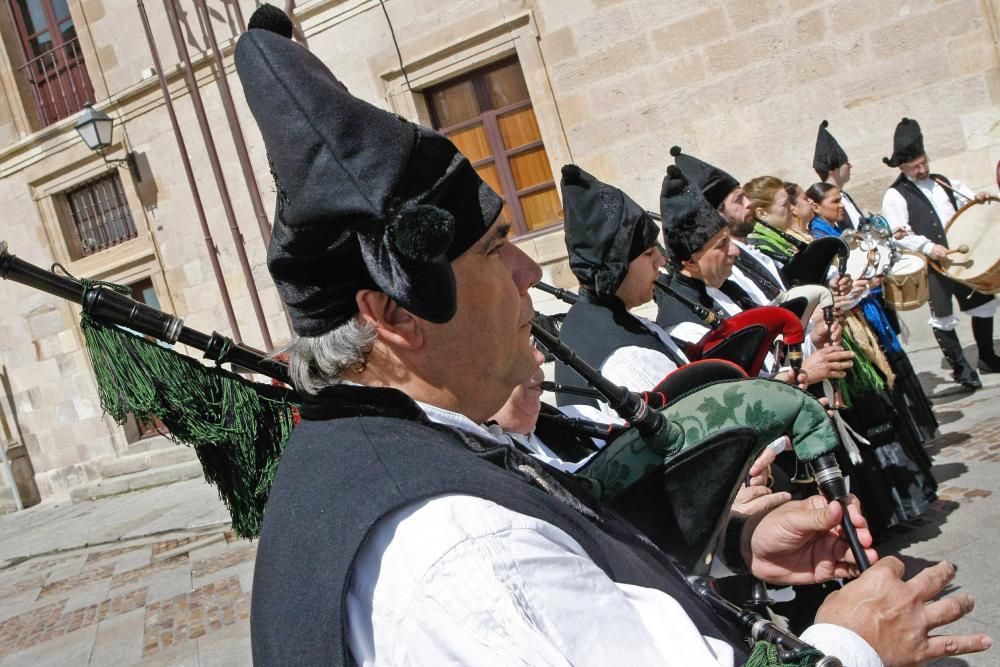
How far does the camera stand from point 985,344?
21.7 ft

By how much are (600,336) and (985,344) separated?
5118 mm

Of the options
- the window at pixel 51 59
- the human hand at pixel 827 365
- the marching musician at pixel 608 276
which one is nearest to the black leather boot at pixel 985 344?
the human hand at pixel 827 365

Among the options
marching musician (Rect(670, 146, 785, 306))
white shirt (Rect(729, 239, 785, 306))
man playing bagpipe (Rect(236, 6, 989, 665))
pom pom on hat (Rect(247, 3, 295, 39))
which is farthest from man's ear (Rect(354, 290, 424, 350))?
marching musician (Rect(670, 146, 785, 306))

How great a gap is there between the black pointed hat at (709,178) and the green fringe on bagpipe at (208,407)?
9.29 ft

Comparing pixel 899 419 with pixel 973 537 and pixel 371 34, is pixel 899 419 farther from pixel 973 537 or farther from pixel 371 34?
pixel 371 34

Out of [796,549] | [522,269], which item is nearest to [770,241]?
[796,549]

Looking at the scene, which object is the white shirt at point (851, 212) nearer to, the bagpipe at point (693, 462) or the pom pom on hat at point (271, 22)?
the bagpipe at point (693, 462)

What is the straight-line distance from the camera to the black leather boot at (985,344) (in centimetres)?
654

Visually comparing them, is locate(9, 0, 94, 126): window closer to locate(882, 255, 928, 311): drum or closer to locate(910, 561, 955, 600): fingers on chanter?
locate(882, 255, 928, 311): drum

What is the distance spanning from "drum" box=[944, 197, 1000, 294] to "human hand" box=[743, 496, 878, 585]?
4659mm

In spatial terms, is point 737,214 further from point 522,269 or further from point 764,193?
point 522,269

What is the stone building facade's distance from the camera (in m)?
7.64

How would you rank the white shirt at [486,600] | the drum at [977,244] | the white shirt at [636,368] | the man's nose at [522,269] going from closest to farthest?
the white shirt at [486,600], the man's nose at [522,269], the white shirt at [636,368], the drum at [977,244]

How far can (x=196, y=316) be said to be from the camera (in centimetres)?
1159
